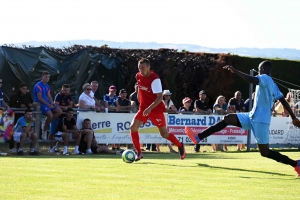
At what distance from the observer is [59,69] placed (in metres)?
26.2

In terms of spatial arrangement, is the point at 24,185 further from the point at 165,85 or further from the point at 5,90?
the point at 165,85

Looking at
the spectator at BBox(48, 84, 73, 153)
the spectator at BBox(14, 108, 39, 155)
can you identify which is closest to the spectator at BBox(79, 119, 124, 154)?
the spectator at BBox(48, 84, 73, 153)

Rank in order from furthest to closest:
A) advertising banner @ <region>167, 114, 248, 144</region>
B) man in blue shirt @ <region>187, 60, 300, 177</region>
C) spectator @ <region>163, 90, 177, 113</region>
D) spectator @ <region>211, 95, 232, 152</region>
Answer: spectator @ <region>211, 95, 232, 152</region>, advertising banner @ <region>167, 114, 248, 144</region>, spectator @ <region>163, 90, 177, 113</region>, man in blue shirt @ <region>187, 60, 300, 177</region>

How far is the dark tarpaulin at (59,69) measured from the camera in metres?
24.8

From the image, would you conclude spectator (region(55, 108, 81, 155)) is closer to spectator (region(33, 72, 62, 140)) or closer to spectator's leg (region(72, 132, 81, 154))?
spectator's leg (region(72, 132, 81, 154))

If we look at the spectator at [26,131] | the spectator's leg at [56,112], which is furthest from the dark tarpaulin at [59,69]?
the spectator at [26,131]

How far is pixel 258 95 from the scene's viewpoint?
506 inches

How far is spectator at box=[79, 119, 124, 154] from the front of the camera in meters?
20.3

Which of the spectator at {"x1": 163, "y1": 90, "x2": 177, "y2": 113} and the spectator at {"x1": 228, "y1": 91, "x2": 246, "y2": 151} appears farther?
the spectator at {"x1": 228, "y1": 91, "x2": 246, "y2": 151}

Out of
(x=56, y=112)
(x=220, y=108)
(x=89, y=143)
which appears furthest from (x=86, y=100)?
(x=220, y=108)

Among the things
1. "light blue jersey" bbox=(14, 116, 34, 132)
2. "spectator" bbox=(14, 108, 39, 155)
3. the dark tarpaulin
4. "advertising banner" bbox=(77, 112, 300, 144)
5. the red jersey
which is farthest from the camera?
the dark tarpaulin

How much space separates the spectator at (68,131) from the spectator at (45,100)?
310mm

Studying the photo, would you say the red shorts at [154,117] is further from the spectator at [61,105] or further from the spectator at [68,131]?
the spectator at [61,105]

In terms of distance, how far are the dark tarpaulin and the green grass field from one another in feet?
32.8
